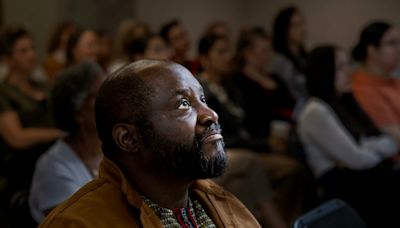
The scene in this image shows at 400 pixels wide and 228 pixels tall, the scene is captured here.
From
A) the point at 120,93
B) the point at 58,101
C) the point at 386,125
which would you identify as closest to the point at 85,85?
the point at 58,101

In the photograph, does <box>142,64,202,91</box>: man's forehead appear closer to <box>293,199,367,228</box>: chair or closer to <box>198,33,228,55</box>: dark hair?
<box>293,199,367,228</box>: chair

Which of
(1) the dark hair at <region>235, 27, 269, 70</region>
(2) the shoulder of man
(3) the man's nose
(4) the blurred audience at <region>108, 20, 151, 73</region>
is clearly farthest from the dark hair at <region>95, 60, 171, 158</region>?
(1) the dark hair at <region>235, 27, 269, 70</region>

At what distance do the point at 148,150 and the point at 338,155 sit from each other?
6.19 feet

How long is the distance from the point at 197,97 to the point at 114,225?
0.31 m

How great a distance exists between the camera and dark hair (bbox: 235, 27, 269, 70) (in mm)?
4355

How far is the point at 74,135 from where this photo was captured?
215cm

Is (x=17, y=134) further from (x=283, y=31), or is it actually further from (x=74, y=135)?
(x=283, y=31)

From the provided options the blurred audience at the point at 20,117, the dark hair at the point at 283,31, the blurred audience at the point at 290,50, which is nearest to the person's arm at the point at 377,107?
the blurred audience at the point at 290,50

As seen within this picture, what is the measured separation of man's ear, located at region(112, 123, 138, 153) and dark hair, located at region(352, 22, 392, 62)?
2334 mm

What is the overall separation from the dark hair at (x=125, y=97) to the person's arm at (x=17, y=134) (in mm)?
1775

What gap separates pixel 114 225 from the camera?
1306 millimetres

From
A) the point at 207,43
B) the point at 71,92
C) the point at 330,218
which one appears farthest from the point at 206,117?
the point at 207,43

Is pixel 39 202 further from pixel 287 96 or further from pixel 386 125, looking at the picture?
pixel 287 96

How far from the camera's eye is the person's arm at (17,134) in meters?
3.15
